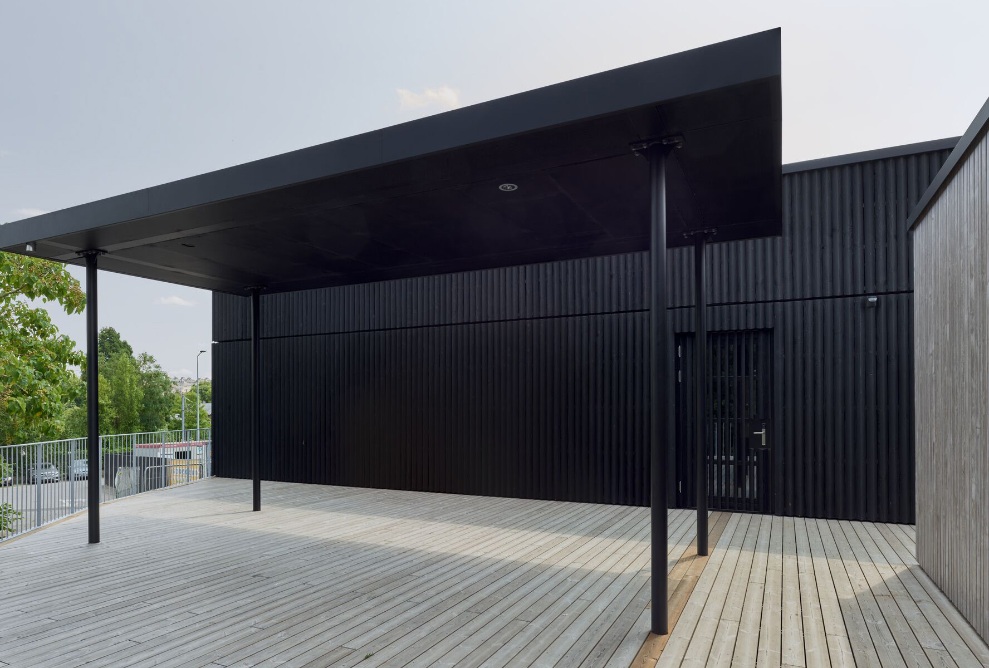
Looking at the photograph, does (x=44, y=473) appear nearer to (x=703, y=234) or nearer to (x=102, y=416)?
(x=703, y=234)

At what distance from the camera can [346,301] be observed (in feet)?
33.6

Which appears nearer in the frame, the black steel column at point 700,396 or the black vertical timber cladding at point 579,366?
the black steel column at point 700,396

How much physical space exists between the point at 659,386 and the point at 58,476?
7923 millimetres

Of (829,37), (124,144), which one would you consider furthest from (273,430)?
(124,144)

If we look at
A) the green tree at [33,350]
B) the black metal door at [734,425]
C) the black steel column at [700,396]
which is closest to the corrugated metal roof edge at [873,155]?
the black metal door at [734,425]

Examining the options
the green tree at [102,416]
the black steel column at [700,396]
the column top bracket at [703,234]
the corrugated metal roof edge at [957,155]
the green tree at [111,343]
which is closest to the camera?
the corrugated metal roof edge at [957,155]

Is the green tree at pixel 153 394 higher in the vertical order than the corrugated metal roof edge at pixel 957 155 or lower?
lower

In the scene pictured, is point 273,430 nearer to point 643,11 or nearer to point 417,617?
point 417,617

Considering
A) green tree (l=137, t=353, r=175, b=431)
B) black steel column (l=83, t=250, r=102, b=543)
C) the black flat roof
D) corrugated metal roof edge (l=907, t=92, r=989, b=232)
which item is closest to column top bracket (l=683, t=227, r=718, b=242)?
the black flat roof

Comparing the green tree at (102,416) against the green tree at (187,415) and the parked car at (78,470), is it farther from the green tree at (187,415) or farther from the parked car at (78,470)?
the parked car at (78,470)

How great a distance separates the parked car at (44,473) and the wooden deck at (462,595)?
0.79m

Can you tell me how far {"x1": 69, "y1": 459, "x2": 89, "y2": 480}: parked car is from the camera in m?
7.76

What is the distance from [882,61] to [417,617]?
7957mm

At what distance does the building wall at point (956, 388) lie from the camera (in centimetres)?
341
